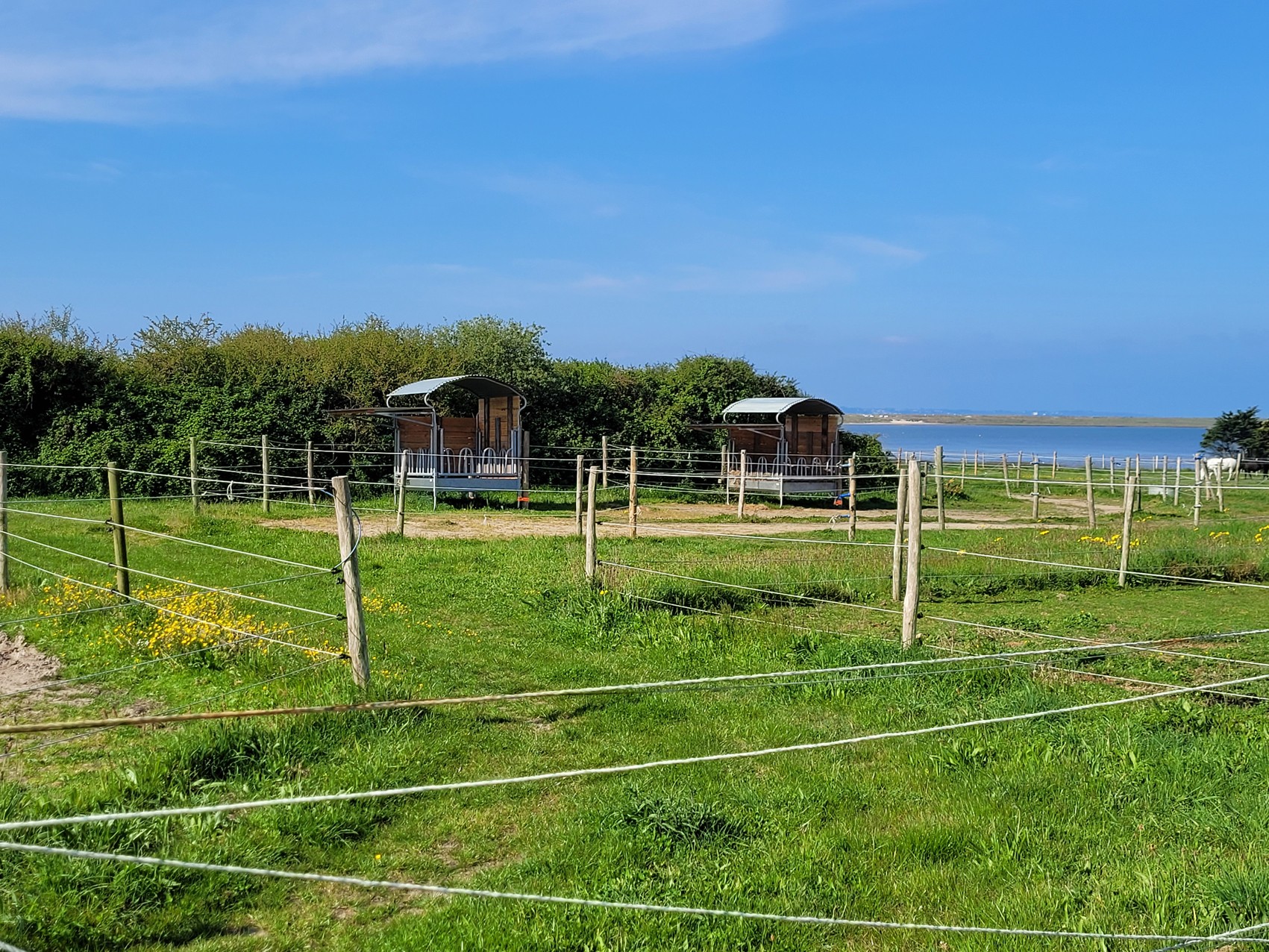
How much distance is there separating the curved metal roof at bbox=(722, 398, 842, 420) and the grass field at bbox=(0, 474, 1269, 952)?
1904cm

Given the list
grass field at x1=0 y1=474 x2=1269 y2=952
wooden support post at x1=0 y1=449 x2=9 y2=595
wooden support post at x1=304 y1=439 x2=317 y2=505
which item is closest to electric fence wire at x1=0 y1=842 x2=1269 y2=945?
grass field at x1=0 y1=474 x2=1269 y2=952

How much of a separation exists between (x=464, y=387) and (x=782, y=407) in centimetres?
959

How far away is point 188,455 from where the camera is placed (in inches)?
966

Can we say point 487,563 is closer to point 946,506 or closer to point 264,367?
point 264,367

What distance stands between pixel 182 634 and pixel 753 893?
18.2ft

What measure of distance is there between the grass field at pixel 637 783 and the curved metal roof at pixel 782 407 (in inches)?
750

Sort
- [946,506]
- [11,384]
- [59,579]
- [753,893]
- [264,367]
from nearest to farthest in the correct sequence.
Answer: [753,893], [59,579], [11,384], [264,367], [946,506]

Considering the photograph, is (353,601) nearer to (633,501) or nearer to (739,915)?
(739,915)

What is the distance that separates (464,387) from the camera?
25.6 m

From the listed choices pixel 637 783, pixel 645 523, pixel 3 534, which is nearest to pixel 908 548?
pixel 637 783

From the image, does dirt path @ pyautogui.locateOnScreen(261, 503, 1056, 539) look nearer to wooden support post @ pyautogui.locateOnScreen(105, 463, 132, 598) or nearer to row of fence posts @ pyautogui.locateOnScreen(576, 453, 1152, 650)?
row of fence posts @ pyautogui.locateOnScreen(576, 453, 1152, 650)

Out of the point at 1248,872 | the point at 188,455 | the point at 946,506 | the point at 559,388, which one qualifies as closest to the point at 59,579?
the point at 1248,872

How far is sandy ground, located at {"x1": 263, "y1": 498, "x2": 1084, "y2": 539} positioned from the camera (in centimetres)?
1917

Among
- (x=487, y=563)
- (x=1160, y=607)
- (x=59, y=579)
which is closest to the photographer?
(x=59, y=579)
